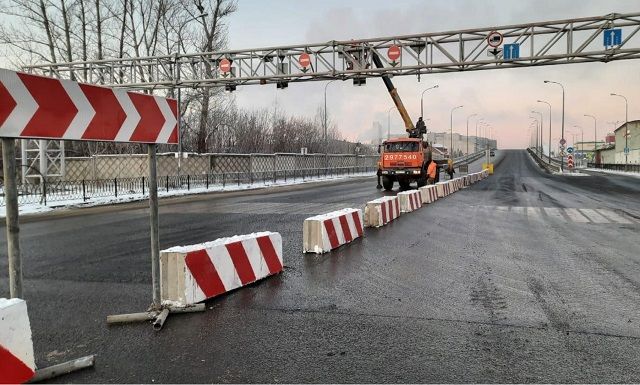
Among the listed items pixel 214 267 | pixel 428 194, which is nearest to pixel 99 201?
pixel 428 194

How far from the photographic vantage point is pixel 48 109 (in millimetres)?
3973

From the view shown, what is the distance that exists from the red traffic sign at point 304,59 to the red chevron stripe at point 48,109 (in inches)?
817

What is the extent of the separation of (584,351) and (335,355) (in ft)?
6.94

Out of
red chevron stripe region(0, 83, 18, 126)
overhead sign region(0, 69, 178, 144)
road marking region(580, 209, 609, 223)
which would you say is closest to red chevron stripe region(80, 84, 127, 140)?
overhead sign region(0, 69, 178, 144)

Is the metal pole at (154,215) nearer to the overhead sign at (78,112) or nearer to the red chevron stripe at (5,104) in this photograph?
the overhead sign at (78,112)

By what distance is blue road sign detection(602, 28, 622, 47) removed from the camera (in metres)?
20.2

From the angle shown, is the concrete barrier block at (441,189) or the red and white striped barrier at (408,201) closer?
the red and white striped barrier at (408,201)

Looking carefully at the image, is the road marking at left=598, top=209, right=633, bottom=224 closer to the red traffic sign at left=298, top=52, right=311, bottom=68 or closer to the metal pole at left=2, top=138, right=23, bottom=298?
the metal pole at left=2, top=138, right=23, bottom=298

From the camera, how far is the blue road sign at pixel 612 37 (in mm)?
20219

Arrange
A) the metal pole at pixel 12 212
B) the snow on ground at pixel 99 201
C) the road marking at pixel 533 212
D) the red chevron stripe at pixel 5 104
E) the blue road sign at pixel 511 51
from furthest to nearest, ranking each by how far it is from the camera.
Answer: the blue road sign at pixel 511 51
the snow on ground at pixel 99 201
the road marking at pixel 533 212
the metal pole at pixel 12 212
the red chevron stripe at pixel 5 104

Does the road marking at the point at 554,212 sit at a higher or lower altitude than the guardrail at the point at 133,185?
lower

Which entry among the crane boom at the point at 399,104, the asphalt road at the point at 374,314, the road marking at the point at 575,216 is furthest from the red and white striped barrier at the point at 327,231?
the crane boom at the point at 399,104

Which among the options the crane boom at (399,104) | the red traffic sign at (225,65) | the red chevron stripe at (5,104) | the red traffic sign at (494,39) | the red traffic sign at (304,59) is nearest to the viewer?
the red chevron stripe at (5,104)

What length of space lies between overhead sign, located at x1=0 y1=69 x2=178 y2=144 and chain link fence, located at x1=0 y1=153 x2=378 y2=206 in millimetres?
17244
